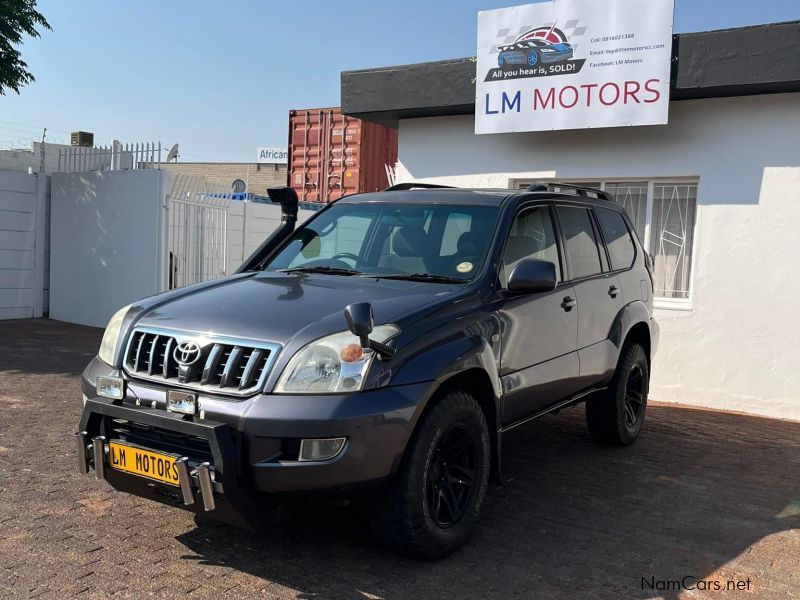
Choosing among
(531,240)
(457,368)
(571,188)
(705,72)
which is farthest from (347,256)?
(705,72)

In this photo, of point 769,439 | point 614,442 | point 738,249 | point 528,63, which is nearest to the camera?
point 614,442

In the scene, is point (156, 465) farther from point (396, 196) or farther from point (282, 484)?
point (396, 196)

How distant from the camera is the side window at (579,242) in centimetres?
536

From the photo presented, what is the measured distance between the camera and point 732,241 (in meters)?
8.23

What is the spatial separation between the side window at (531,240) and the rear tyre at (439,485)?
0.97 metres

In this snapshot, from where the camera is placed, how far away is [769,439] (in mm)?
7090

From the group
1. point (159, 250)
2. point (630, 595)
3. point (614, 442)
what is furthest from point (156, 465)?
point (159, 250)

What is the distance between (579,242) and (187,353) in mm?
3070

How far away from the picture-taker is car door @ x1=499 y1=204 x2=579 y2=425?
14.5ft

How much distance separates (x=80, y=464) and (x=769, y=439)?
6008 millimetres

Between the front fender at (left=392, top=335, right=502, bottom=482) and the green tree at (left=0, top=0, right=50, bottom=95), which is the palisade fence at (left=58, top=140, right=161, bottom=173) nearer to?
the green tree at (left=0, top=0, right=50, bottom=95)

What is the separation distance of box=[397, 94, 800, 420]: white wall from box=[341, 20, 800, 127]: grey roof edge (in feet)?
1.18

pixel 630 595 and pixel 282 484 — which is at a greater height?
pixel 282 484

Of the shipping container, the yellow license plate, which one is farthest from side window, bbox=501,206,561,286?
the shipping container
